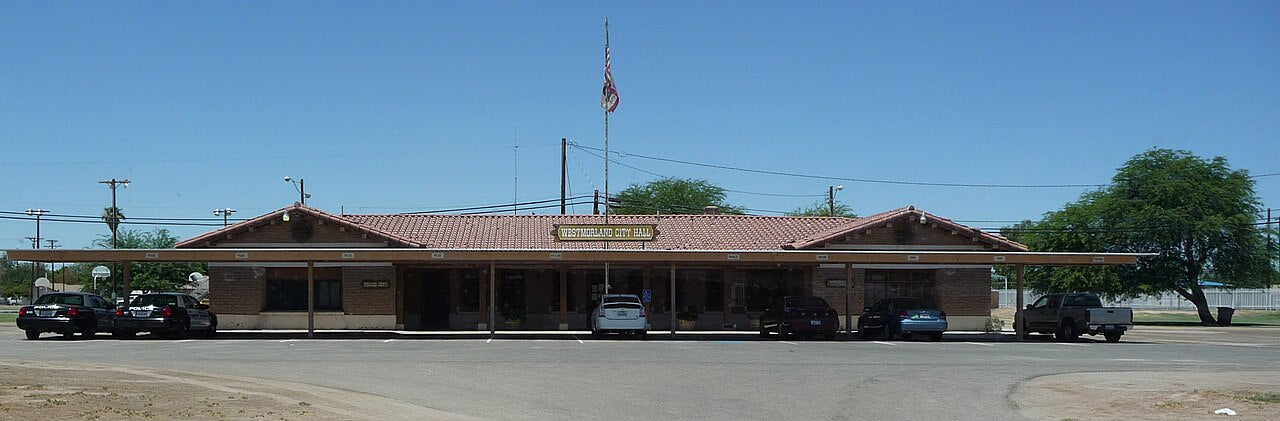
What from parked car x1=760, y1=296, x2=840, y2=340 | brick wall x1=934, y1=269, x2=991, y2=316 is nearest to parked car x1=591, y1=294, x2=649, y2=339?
parked car x1=760, y1=296, x2=840, y2=340

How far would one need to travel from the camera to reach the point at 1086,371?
875 inches

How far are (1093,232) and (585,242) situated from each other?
81.2ft

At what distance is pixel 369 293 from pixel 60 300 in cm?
950

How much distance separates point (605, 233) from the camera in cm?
3753

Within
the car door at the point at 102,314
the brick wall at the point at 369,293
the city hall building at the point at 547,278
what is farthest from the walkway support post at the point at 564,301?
the car door at the point at 102,314

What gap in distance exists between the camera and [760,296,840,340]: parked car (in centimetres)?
3441

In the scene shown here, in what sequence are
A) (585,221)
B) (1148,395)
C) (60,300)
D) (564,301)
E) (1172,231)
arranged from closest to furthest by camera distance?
(1148,395)
(60,300)
(564,301)
(585,221)
(1172,231)

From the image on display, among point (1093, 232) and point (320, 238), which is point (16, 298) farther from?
point (1093, 232)

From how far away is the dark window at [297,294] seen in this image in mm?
39719

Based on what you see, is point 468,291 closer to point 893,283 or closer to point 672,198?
point 893,283

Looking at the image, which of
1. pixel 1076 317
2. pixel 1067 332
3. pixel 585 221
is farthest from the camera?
pixel 585 221

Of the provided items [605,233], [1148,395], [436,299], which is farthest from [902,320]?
[1148,395]

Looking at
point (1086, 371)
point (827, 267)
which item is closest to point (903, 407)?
point (1086, 371)

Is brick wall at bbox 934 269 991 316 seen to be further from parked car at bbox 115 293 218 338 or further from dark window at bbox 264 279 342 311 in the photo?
parked car at bbox 115 293 218 338
